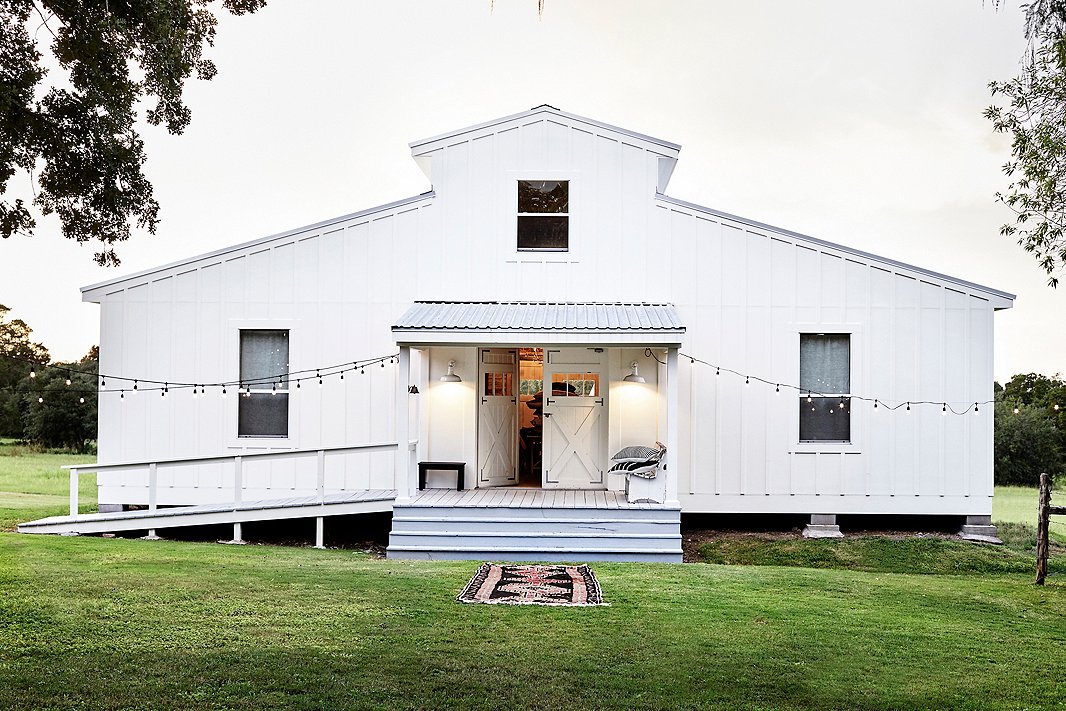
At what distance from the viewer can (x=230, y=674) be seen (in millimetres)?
6133

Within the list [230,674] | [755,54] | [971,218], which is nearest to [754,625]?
[230,674]

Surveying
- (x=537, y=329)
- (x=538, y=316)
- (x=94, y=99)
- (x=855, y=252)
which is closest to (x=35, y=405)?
(x=538, y=316)

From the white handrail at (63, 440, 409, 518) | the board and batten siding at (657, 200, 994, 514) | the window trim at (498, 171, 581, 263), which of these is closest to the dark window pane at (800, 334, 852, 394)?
the board and batten siding at (657, 200, 994, 514)

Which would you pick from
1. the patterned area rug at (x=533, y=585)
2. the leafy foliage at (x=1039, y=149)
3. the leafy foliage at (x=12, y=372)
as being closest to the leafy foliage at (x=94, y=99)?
the patterned area rug at (x=533, y=585)

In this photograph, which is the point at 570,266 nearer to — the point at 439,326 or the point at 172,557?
the point at 439,326

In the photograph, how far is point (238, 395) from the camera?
1391 centimetres

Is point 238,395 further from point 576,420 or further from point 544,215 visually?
point 544,215

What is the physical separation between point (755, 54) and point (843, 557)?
9.72m

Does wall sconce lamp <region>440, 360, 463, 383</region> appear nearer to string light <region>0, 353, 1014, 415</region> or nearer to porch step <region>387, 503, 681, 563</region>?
string light <region>0, 353, 1014, 415</region>

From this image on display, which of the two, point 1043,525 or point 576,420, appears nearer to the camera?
point 1043,525

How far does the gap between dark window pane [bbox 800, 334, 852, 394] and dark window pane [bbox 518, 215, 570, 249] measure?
391 centimetres

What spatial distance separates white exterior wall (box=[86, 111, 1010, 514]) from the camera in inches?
537

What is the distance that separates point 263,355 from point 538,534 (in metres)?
5.38

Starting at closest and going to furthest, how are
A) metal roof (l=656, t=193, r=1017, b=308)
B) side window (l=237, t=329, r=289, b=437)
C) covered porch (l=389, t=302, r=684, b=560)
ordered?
1. covered porch (l=389, t=302, r=684, b=560)
2. metal roof (l=656, t=193, r=1017, b=308)
3. side window (l=237, t=329, r=289, b=437)
